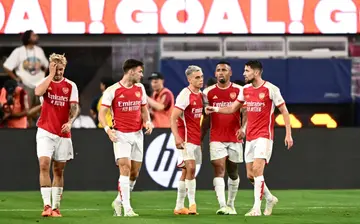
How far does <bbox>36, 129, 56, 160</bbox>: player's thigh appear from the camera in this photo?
1962 cm

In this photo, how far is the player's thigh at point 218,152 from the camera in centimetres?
2066

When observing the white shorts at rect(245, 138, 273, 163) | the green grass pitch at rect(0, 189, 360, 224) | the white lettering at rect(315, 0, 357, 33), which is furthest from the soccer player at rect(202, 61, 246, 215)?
the white lettering at rect(315, 0, 357, 33)

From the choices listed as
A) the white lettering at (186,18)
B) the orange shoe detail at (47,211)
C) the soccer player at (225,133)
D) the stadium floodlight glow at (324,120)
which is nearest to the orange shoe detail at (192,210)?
the soccer player at (225,133)

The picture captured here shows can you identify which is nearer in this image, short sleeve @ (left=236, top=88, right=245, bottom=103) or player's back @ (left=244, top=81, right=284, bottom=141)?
player's back @ (left=244, top=81, right=284, bottom=141)

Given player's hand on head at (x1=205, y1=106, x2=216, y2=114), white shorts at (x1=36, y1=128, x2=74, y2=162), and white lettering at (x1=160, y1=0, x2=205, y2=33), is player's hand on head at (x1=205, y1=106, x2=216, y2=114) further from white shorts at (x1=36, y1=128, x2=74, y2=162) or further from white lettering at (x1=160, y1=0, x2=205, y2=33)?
white lettering at (x1=160, y1=0, x2=205, y2=33)

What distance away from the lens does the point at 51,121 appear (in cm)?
1977

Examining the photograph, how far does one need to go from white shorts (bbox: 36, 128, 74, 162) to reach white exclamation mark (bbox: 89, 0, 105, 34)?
25.5ft

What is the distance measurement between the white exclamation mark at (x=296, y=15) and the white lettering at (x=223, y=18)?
1.02 meters

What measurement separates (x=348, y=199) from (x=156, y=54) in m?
6.14

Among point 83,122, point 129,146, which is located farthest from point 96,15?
point 129,146

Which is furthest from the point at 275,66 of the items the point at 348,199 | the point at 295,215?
the point at 295,215

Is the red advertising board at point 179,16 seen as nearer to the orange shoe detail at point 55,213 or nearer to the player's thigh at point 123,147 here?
the player's thigh at point 123,147

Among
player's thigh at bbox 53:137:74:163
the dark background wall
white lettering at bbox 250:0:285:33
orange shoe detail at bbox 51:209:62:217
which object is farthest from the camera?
white lettering at bbox 250:0:285:33

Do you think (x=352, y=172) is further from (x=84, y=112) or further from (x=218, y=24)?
(x=84, y=112)
